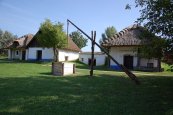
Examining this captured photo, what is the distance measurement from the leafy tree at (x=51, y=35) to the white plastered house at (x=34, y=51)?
158 inches

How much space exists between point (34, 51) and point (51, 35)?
27.7ft

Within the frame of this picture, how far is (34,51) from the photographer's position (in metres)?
53.0

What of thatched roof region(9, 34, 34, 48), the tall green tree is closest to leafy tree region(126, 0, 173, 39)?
thatched roof region(9, 34, 34, 48)

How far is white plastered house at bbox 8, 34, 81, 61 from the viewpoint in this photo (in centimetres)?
5201

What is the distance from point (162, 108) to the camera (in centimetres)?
999

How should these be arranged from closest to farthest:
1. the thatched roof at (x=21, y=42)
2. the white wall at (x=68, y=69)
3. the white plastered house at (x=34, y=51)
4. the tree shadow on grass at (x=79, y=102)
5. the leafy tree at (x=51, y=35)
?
the tree shadow on grass at (x=79, y=102)
the white wall at (x=68, y=69)
the leafy tree at (x=51, y=35)
the white plastered house at (x=34, y=51)
the thatched roof at (x=21, y=42)

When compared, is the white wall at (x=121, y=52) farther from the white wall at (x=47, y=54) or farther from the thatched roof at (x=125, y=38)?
the white wall at (x=47, y=54)

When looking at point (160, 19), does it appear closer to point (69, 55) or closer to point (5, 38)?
point (69, 55)

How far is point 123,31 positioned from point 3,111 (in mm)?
32848

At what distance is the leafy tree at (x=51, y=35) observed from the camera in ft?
151

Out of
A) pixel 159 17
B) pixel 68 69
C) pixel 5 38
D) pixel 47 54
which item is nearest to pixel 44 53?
pixel 47 54

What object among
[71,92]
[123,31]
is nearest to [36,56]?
[123,31]

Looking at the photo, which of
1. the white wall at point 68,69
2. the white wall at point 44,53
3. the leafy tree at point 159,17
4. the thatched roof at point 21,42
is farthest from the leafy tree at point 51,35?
the leafy tree at point 159,17

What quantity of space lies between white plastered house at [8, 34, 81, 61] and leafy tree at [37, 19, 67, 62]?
402 cm
